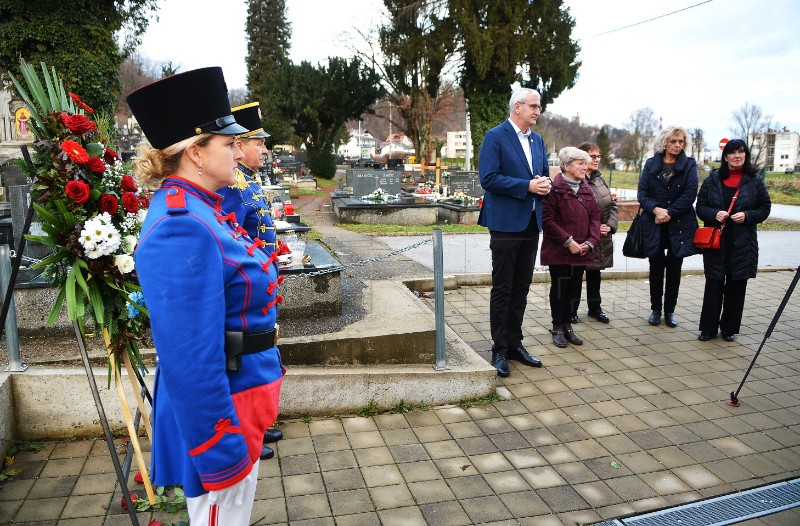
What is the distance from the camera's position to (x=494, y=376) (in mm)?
4859

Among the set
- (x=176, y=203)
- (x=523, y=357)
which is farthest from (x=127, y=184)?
(x=523, y=357)

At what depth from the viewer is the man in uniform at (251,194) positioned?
3.92 metres

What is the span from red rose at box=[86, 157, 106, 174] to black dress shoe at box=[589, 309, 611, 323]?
547cm

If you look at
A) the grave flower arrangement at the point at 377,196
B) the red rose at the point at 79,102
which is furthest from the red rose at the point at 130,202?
the grave flower arrangement at the point at 377,196

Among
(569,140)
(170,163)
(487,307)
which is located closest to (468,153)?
(487,307)

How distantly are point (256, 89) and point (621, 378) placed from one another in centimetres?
5018

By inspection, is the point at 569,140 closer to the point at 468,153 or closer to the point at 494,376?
the point at 468,153

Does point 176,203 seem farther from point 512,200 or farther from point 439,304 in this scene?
point 512,200

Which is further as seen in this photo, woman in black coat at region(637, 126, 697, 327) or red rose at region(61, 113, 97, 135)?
woman in black coat at region(637, 126, 697, 327)

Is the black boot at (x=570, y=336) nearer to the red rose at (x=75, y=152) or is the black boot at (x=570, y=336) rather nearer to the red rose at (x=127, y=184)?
the red rose at (x=127, y=184)

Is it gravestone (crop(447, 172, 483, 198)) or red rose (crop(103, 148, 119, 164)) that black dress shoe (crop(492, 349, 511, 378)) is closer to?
red rose (crop(103, 148, 119, 164))

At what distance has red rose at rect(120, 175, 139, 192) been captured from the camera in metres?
3.16

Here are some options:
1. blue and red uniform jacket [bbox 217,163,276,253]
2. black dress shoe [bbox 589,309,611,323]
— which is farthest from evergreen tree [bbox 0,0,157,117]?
black dress shoe [bbox 589,309,611,323]

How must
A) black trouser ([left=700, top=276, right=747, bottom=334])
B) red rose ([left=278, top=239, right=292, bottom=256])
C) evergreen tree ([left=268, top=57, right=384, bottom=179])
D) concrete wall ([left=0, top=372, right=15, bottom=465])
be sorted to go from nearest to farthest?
1. concrete wall ([left=0, top=372, right=15, bottom=465])
2. red rose ([left=278, top=239, right=292, bottom=256])
3. black trouser ([left=700, top=276, right=747, bottom=334])
4. evergreen tree ([left=268, top=57, right=384, bottom=179])
